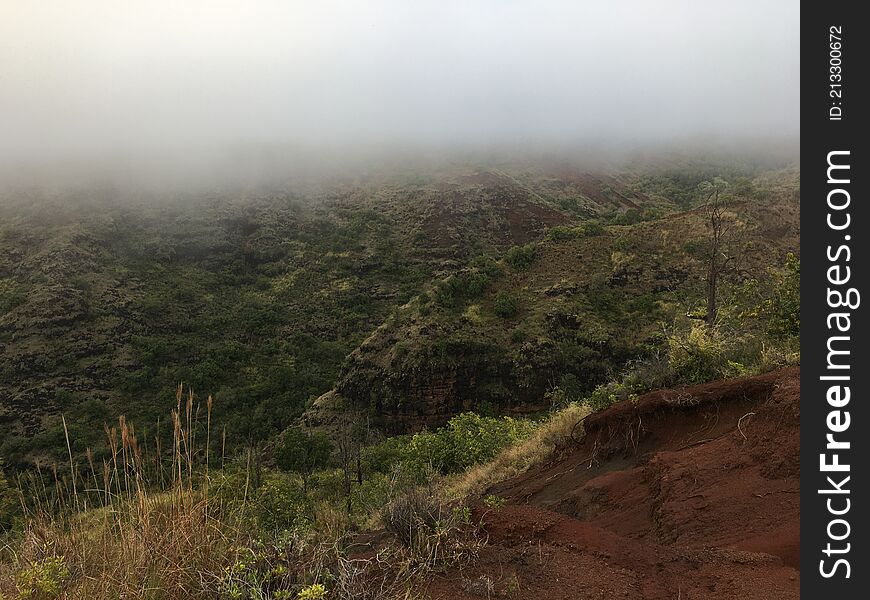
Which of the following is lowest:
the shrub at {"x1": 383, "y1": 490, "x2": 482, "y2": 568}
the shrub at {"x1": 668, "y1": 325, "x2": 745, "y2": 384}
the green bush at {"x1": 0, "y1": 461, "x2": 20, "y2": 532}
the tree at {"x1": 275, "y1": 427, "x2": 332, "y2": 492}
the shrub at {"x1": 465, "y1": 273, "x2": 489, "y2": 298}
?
the tree at {"x1": 275, "y1": 427, "x2": 332, "y2": 492}

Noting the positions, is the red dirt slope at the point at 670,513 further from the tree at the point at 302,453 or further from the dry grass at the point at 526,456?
the tree at the point at 302,453

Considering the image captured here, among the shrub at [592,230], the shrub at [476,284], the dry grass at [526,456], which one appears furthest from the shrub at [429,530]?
the shrub at [592,230]

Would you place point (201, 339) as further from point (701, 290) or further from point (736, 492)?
point (736, 492)

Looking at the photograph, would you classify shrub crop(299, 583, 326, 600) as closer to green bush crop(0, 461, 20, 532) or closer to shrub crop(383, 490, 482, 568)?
shrub crop(383, 490, 482, 568)

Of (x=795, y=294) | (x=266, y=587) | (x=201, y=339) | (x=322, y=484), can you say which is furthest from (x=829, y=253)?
(x=201, y=339)

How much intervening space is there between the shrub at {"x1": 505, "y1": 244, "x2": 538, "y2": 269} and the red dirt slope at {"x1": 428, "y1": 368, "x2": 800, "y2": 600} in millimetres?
27195

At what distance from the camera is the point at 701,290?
91.6 feet

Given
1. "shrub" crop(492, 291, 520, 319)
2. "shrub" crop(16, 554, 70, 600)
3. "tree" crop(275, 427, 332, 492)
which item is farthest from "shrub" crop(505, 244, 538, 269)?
"shrub" crop(16, 554, 70, 600)

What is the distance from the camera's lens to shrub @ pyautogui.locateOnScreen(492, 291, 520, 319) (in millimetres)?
30125

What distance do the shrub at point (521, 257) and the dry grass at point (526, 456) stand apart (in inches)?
966

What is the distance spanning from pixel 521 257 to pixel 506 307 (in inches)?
212

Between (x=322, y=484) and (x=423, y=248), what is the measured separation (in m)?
47.5

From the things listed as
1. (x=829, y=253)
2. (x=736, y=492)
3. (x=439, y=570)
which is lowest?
(x=736, y=492)

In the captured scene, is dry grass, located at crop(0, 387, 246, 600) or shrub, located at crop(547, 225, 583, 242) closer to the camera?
dry grass, located at crop(0, 387, 246, 600)
